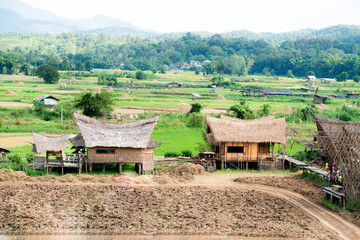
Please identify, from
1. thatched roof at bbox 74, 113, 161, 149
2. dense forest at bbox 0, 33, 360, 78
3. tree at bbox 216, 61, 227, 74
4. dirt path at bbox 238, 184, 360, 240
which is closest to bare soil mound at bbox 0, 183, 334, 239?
dirt path at bbox 238, 184, 360, 240

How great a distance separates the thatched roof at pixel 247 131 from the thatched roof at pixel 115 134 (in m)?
3.50

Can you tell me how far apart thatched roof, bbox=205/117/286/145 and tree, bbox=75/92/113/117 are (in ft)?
48.2

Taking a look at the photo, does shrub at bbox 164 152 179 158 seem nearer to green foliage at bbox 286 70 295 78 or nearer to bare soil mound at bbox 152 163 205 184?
bare soil mound at bbox 152 163 205 184

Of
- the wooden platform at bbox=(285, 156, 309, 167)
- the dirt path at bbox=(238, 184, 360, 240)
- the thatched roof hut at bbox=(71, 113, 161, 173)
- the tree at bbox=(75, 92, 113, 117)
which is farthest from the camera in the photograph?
the tree at bbox=(75, 92, 113, 117)

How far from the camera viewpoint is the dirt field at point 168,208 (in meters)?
14.8

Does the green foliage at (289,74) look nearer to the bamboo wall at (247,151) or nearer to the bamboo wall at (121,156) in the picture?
the bamboo wall at (247,151)

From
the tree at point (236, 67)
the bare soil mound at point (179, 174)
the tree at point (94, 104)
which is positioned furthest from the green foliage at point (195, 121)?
the tree at point (236, 67)

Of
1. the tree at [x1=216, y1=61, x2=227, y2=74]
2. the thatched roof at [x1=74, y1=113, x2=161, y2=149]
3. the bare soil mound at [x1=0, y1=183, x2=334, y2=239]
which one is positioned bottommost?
the bare soil mound at [x1=0, y1=183, x2=334, y2=239]

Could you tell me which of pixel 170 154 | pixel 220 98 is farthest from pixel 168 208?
pixel 220 98

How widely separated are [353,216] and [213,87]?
62.5 metres

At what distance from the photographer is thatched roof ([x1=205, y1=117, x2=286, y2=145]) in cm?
2367

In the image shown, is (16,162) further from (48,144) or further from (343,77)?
(343,77)

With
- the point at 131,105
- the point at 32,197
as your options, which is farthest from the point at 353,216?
the point at 131,105

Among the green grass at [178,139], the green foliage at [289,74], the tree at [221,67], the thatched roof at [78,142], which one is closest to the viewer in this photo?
the thatched roof at [78,142]
